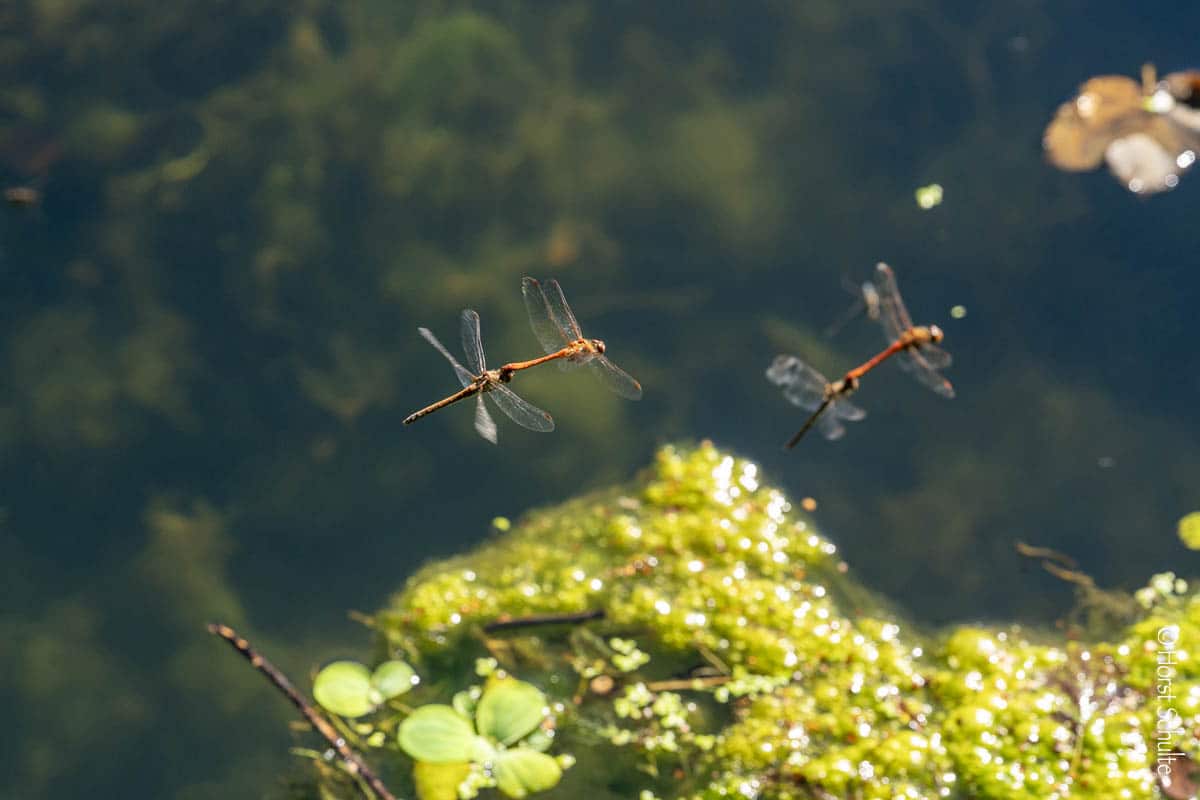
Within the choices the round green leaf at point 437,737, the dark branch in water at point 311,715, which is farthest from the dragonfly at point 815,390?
the dark branch in water at point 311,715

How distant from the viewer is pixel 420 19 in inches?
165

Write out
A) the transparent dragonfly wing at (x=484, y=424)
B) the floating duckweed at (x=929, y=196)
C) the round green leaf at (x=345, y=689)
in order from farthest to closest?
1. the floating duckweed at (x=929, y=196)
2. the round green leaf at (x=345, y=689)
3. the transparent dragonfly wing at (x=484, y=424)

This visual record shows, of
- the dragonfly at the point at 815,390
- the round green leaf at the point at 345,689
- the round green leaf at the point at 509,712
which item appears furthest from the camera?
the dragonfly at the point at 815,390

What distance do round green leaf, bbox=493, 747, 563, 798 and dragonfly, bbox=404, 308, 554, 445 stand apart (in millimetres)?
876

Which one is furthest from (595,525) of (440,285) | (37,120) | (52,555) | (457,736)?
(37,120)

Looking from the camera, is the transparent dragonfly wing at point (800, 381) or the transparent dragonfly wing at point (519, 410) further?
the transparent dragonfly wing at point (800, 381)

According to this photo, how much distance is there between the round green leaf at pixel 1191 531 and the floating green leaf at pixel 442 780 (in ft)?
7.80

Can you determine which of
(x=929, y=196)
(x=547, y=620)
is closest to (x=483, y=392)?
(x=547, y=620)

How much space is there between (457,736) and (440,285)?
1725 millimetres

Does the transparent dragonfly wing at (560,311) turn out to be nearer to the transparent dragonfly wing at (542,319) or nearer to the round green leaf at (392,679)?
the transparent dragonfly wing at (542,319)

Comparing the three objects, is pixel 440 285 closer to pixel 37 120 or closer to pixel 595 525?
pixel 595 525

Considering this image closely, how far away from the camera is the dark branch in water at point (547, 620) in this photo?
3.10 m

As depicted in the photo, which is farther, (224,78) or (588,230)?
(224,78)

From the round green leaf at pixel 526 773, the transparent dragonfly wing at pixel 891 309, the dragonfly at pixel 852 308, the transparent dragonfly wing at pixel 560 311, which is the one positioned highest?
the dragonfly at pixel 852 308
